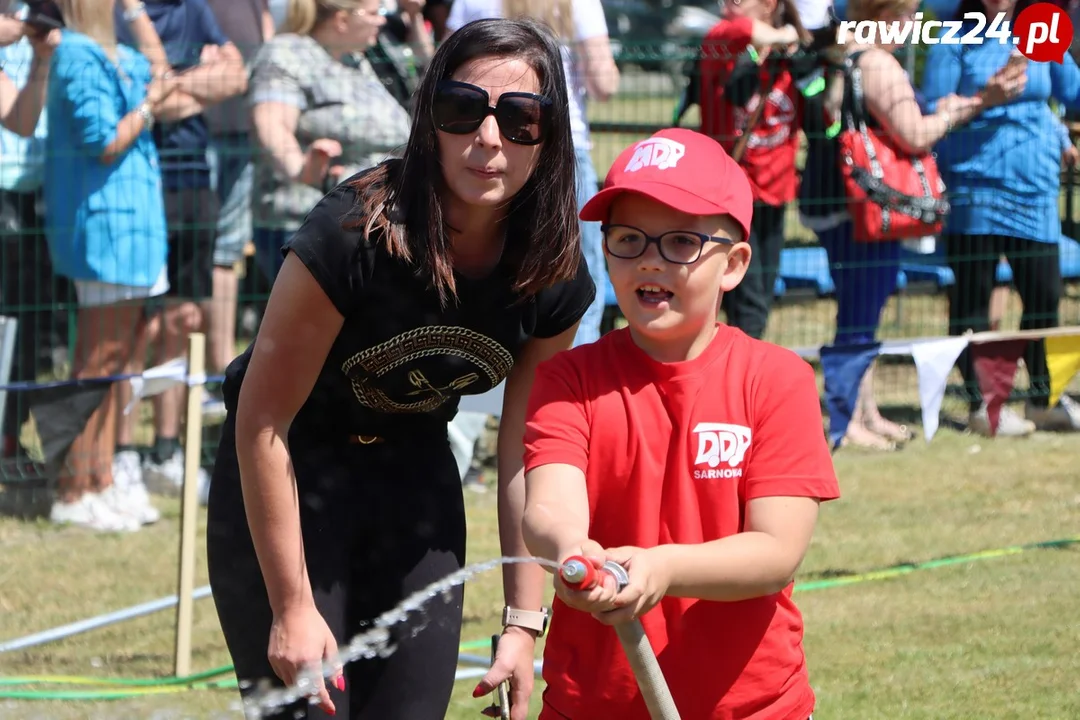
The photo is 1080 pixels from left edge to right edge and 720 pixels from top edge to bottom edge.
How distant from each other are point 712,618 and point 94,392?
4.46 metres

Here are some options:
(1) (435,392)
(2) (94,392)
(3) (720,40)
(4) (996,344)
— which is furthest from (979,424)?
(1) (435,392)

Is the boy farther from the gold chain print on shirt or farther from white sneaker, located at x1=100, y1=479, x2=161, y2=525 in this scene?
white sneaker, located at x1=100, y1=479, x2=161, y2=525

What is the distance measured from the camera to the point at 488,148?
2754 mm

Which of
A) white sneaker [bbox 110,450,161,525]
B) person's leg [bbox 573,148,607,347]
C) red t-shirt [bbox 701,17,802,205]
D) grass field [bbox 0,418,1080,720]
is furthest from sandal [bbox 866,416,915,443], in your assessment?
white sneaker [bbox 110,450,161,525]

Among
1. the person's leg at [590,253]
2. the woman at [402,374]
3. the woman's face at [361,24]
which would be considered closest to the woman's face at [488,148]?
the woman at [402,374]

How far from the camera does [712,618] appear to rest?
2.45 metres

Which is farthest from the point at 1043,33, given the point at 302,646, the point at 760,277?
the point at 302,646

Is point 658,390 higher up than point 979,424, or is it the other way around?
point 658,390

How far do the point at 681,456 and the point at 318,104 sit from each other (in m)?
5.20

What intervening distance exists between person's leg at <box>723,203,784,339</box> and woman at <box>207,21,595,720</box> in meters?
4.79

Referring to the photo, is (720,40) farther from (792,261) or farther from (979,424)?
(979,424)

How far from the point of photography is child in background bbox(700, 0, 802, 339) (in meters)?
7.59

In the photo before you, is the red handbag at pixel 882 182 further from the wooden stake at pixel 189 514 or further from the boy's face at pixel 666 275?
the boy's face at pixel 666 275

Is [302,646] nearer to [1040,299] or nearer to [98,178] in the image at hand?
[98,178]
